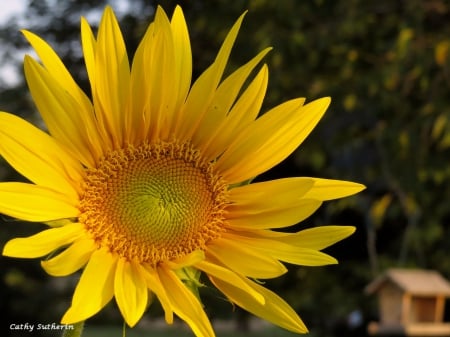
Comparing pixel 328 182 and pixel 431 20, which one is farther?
pixel 431 20

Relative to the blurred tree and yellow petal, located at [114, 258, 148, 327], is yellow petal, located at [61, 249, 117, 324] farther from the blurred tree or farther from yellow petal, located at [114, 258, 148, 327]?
the blurred tree

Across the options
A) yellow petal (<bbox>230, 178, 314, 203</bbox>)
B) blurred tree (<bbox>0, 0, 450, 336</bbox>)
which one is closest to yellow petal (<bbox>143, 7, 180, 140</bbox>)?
yellow petal (<bbox>230, 178, 314, 203</bbox>)

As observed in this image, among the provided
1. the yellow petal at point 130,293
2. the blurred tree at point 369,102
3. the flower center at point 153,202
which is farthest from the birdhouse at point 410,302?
the yellow petal at point 130,293

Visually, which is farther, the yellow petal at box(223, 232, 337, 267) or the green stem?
the yellow petal at box(223, 232, 337, 267)

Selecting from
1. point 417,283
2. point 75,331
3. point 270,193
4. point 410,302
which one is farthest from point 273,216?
point 410,302

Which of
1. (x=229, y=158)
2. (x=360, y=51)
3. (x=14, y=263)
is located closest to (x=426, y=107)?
(x=360, y=51)

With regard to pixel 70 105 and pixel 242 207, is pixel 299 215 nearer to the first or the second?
Result: pixel 242 207

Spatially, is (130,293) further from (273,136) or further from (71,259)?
(273,136)
